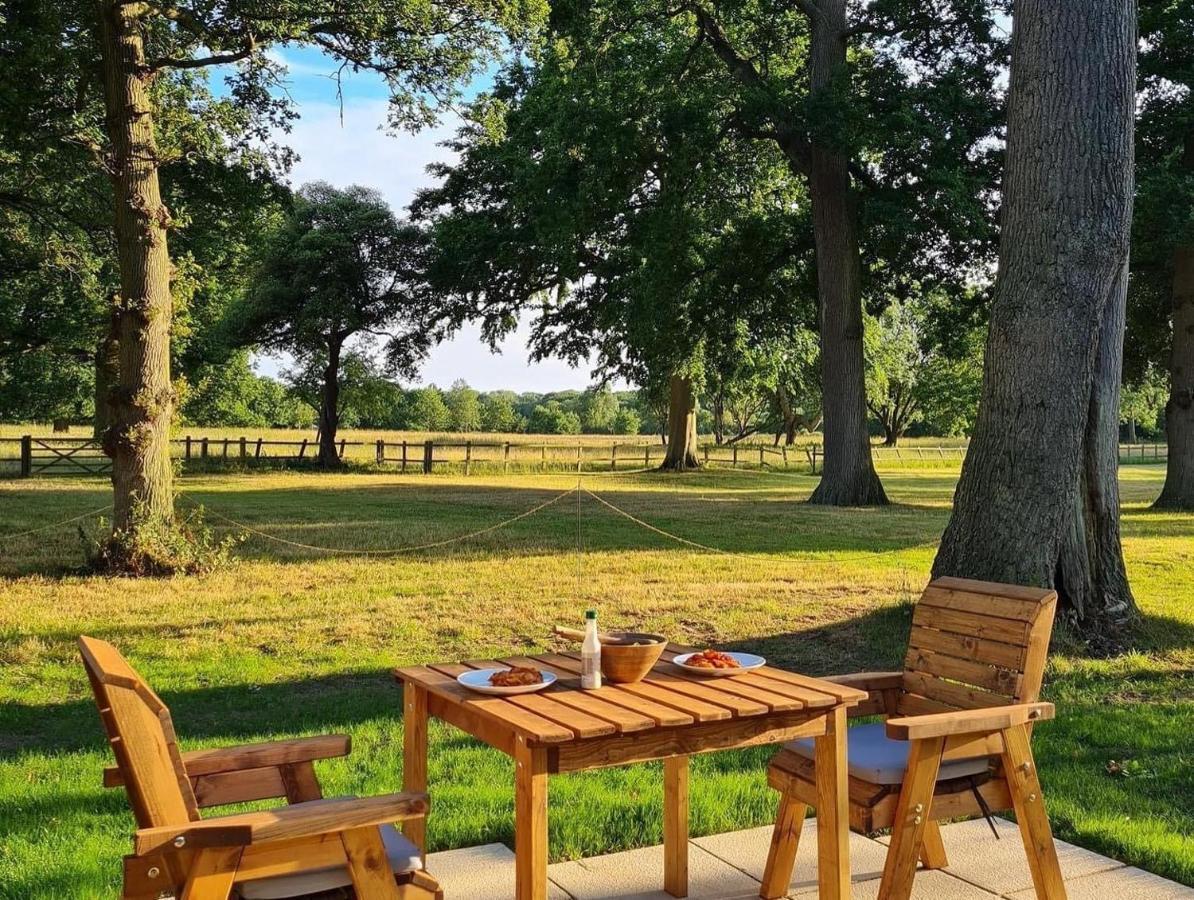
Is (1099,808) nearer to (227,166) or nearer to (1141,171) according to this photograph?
(227,166)

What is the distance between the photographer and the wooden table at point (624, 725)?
2895mm

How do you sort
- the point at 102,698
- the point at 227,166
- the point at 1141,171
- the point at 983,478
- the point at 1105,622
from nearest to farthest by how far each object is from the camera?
the point at 102,698 < the point at 983,478 < the point at 1105,622 < the point at 227,166 < the point at 1141,171

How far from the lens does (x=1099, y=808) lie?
475 cm

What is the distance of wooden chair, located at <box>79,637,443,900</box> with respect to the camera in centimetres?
247

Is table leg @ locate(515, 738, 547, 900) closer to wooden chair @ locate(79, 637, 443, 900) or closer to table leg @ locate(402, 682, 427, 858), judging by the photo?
wooden chair @ locate(79, 637, 443, 900)

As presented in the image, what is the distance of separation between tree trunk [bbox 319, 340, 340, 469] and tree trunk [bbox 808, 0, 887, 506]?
59.7 ft

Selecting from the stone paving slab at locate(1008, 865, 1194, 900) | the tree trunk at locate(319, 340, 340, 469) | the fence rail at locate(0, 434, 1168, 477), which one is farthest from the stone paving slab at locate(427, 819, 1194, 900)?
the tree trunk at locate(319, 340, 340, 469)

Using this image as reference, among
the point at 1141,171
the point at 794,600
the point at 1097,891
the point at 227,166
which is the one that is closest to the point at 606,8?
the point at 227,166

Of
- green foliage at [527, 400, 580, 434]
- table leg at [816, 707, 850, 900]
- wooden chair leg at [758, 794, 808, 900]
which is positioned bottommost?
wooden chair leg at [758, 794, 808, 900]

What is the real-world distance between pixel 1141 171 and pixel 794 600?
1253 centimetres

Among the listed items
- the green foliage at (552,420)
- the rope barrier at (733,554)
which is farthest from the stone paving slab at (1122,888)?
the green foliage at (552,420)

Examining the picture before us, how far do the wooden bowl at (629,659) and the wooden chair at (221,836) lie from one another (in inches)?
30.9

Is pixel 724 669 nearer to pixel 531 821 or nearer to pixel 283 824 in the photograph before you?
pixel 531 821

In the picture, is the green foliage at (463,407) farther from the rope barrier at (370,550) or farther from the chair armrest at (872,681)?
the chair armrest at (872,681)
